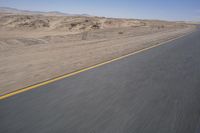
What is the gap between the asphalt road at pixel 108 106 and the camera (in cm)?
304

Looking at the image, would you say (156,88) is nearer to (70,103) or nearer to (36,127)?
(70,103)

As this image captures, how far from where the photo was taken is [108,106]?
3.80m

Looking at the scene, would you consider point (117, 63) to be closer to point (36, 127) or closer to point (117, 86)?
point (117, 86)

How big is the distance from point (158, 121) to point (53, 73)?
411 cm

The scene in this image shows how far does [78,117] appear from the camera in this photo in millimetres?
3338

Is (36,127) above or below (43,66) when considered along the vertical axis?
above

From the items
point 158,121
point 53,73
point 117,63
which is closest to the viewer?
point 158,121

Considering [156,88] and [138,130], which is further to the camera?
[156,88]

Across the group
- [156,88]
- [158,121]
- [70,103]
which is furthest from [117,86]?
[158,121]

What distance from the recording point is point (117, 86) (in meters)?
5.09

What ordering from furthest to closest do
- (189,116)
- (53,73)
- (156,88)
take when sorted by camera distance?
(53,73) < (156,88) < (189,116)

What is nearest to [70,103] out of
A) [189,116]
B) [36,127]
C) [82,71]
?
[36,127]

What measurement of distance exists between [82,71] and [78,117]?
11.1 ft

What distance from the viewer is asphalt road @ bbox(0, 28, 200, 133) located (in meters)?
3.04
